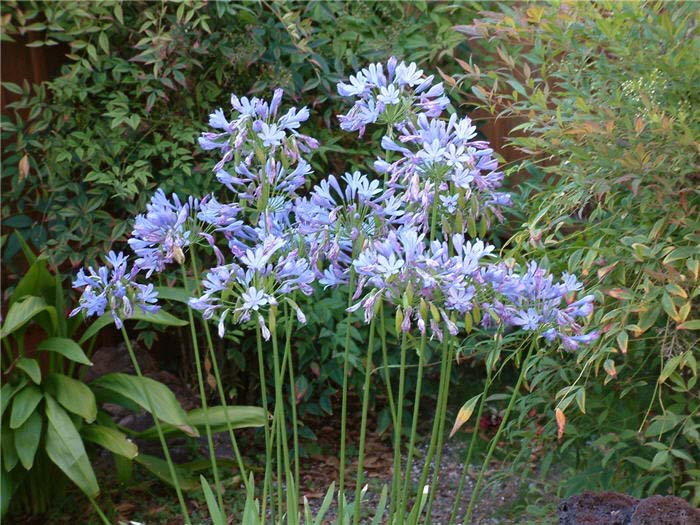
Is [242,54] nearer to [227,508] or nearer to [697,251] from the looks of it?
[227,508]

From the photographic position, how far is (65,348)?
3402 millimetres

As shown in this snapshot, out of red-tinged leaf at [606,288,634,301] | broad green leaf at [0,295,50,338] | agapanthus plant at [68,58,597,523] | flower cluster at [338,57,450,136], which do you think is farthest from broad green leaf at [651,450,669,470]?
broad green leaf at [0,295,50,338]

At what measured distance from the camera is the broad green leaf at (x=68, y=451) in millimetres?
3188

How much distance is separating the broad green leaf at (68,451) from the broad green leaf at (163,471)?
303 mm

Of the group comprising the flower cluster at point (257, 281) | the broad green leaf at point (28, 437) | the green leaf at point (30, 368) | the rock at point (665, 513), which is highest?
the flower cluster at point (257, 281)

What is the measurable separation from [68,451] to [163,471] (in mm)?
475

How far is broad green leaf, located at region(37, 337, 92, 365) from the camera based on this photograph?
132 inches

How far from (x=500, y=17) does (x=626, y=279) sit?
908mm

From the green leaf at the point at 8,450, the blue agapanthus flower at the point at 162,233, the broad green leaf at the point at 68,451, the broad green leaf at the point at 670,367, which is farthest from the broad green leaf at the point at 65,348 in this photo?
the broad green leaf at the point at 670,367

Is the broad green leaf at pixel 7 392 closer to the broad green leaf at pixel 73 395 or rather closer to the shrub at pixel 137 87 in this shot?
the broad green leaf at pixel 73 395

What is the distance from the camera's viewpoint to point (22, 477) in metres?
3.41

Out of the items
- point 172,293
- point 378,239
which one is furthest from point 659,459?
point 172,293

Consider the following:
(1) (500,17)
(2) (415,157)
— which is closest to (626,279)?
(1) (500,17)

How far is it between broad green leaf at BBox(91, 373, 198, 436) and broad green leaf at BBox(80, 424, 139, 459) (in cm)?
14
